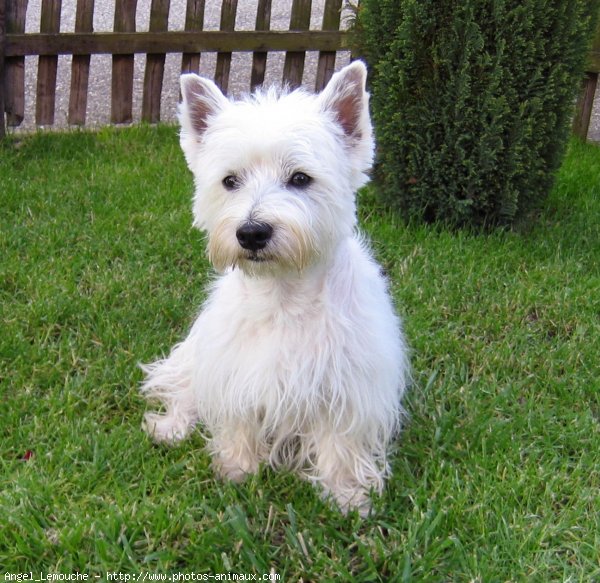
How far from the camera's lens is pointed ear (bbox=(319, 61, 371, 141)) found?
2.76 metres

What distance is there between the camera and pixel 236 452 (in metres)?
3.08

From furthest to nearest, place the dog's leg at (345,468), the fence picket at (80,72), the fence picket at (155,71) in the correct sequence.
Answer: the fence picket at (155,71)
the fence picket at (80,72)
the dog's leg at (345,468)

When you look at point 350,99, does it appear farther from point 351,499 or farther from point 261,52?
point 261,52

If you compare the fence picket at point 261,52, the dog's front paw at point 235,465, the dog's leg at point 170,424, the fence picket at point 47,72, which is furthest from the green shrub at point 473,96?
the fence picket at point 47,72

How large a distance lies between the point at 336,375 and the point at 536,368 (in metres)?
1.44

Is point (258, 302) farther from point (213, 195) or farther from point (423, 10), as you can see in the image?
point (423, 10)

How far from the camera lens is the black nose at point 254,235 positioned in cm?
253

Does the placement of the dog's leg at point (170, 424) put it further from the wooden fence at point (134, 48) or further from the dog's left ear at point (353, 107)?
the wooden fence at point (134, 48)

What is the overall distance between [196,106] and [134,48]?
4.46 metres

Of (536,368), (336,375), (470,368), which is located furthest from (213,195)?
(536,368)

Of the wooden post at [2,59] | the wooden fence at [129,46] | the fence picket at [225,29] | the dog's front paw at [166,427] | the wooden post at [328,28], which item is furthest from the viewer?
the wooden post at [328,28]

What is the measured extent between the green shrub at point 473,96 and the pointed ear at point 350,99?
6.91ft

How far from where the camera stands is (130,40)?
6.83 metres

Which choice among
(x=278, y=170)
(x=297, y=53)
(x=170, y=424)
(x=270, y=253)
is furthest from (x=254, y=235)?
(x=297, y=53)
